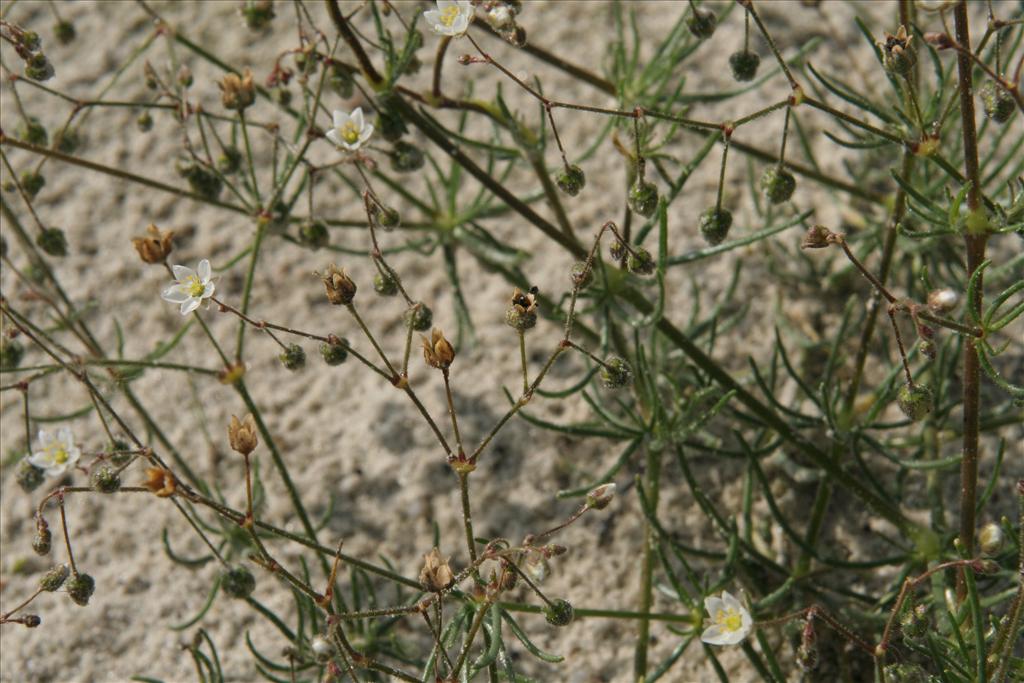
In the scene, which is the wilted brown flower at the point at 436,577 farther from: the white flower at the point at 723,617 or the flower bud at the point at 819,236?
the flower bud at the point at 819,236

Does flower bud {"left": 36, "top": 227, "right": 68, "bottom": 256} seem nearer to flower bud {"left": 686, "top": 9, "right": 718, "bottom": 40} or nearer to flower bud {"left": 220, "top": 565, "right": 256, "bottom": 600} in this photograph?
flower bud {"left": 220, "top": 565, "right": 256, "bottom": 600}

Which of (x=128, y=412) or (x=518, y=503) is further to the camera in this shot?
(x=128, y=412)

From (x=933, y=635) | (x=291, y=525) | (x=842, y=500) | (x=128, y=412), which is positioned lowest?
(x=933, y=635)

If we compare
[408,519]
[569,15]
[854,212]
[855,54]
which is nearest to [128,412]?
[408,519]

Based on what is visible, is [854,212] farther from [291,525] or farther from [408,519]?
[291,525]

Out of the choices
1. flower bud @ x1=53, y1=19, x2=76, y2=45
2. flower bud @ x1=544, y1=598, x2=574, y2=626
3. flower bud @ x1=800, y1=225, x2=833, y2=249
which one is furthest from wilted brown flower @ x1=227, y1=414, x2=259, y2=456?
flower bud @ x1=53, y1=19, x2=76, y2=45

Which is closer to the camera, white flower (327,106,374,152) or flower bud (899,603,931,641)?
flower bud (899,603,931,641)

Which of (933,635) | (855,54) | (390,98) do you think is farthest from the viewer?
(855,54)

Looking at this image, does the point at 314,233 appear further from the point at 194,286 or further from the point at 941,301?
the point at 941,301

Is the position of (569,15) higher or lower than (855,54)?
higher
